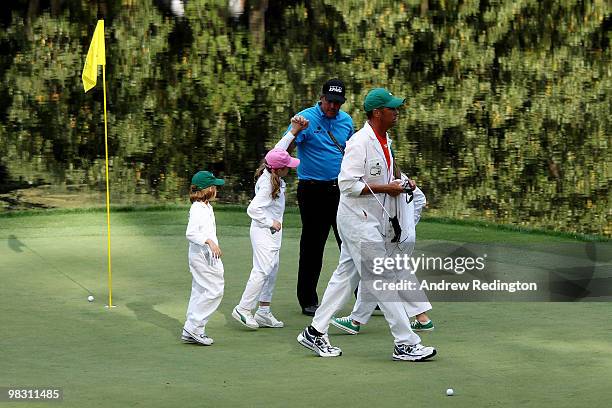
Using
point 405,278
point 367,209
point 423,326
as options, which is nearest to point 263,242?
point 423,326

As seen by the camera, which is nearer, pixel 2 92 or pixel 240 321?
pixel 240 321

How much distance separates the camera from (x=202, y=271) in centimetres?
927

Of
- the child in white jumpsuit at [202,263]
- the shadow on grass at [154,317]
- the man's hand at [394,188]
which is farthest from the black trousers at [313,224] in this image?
the man's hand at [394,188]

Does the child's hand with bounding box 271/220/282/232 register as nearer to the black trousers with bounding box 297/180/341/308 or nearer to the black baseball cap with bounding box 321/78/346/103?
the black trousers with bounding box 297/180/341/308

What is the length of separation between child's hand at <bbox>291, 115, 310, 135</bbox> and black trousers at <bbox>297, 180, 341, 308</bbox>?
43 cm

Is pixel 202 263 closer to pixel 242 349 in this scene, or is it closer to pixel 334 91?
pixel 242 349

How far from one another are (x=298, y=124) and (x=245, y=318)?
151cm

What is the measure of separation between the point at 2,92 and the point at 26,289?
15.7 meters

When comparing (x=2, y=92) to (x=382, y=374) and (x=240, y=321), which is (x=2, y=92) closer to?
(x=240, y=321)

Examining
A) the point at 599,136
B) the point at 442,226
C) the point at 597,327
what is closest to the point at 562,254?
the point at 442,226

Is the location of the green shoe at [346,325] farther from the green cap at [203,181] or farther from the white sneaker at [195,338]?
the green cap at [203,181]

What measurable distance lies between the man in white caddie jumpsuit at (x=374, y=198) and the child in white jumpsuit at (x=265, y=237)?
1268 mm

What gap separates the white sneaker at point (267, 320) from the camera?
994cm

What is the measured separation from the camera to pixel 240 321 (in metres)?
9.82
